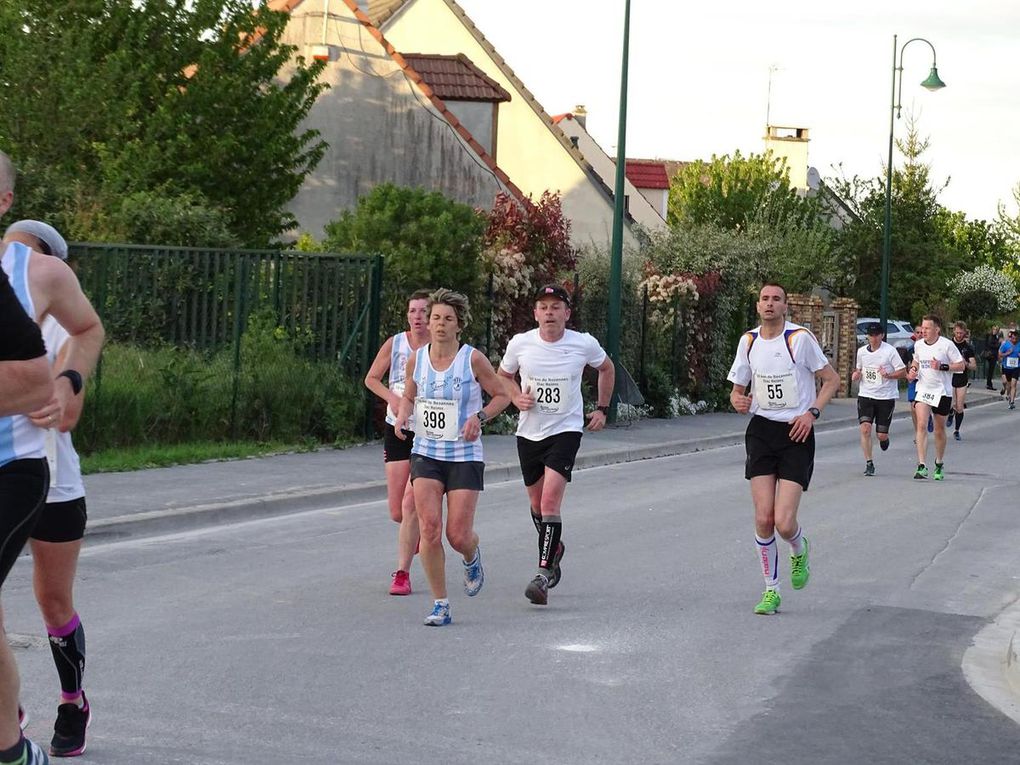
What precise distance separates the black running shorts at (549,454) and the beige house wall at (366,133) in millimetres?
25419

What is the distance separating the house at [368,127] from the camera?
3456 centimetres

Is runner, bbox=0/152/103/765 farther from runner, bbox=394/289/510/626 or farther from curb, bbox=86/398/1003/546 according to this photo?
curb, bbox=86/398/1003/546

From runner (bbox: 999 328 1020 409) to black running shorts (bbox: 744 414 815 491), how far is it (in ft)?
105

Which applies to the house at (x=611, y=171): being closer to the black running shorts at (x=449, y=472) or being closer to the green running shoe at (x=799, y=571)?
the green running shoe at (x=799, y=571)

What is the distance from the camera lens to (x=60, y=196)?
73.9 ft

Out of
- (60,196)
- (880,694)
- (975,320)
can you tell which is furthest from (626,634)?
(975,320)

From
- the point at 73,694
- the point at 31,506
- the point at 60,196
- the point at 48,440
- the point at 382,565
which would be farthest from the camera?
the point at 60,196

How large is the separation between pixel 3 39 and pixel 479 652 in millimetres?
20105

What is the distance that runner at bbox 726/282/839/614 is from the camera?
940 cm

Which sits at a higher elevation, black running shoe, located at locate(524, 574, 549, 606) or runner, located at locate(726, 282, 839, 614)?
runner, located at locate(726, 282, 839, 614)

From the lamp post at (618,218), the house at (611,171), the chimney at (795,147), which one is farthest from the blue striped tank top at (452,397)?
the chimney at (795,147)

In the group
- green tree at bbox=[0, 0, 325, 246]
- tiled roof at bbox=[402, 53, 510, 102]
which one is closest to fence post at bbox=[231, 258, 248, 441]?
green tree at bbox=[0, 0, 325, 246]

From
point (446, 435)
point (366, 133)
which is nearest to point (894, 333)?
point (366, 133)

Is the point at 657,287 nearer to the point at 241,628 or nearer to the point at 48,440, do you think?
the point at 241,628
